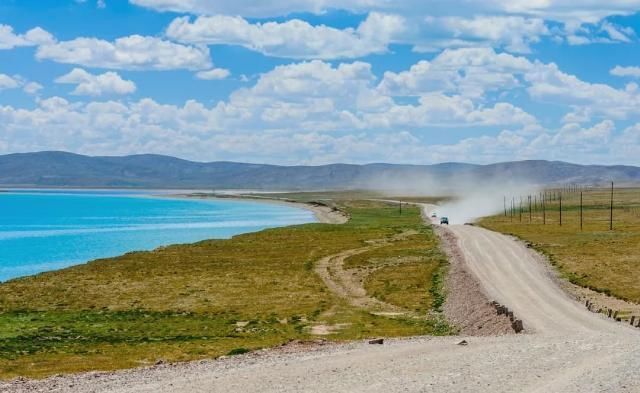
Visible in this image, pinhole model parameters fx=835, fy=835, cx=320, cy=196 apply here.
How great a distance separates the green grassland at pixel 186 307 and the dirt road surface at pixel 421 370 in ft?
28.3

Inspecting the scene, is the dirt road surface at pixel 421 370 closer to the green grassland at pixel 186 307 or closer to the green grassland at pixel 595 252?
the green grassland at pixel 186 307

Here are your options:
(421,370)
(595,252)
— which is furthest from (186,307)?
(595,252)

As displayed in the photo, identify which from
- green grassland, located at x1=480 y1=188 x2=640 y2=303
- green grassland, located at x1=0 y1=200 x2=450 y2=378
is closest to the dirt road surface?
green grassland, located at x1=0 y1=200 x2=450 y2=378

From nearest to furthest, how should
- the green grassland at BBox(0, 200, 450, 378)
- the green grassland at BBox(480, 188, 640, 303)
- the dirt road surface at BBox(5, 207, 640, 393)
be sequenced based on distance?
the dirt road surface at BBox(5, 207, 640, 393)
the green grassland at BBox(0, 200, 450, 378)
the green grassland at BBox(480, 188, 640, 303)

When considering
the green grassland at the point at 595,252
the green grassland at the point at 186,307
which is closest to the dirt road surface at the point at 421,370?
the green grassland at the point at 186,307

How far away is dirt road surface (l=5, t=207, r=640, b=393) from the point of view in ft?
94.5

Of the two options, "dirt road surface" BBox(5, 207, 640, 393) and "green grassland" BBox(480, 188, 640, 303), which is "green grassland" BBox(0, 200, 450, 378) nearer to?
"dirt road surface" BBox(5, 207, 640, 393)

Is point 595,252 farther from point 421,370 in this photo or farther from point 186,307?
point 421,370

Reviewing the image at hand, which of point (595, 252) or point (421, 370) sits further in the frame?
point (595, 252)

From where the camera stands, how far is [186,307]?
6700 centimetres

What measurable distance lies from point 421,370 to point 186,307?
38.8 m

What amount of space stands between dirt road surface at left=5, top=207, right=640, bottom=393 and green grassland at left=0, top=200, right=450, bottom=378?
862 centimetres

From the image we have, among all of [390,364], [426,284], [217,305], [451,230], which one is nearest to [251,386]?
[390,364]

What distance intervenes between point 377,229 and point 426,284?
7884 cm
